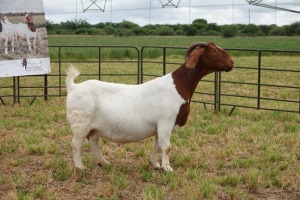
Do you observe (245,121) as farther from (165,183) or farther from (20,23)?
(20,23)

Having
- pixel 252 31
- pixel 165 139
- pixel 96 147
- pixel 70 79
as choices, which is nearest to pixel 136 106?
pixel 165 139

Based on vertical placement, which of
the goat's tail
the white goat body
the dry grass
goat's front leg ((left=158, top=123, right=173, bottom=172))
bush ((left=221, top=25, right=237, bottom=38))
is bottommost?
the dry grass

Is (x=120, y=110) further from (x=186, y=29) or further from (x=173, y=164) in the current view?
(x=186, y=29)

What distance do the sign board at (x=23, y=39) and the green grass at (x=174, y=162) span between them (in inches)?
42.9

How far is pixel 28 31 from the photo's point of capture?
10.9 meters

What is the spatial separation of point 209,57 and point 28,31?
591 centimetres

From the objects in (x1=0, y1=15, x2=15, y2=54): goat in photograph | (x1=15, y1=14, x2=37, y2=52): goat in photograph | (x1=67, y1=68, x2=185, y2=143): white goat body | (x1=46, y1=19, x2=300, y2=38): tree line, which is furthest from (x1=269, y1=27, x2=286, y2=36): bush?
(x1=67, y1=68, x2=185, y2=143): white goat body

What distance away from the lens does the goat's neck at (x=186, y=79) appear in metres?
6.17

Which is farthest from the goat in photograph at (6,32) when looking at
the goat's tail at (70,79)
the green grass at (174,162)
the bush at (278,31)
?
the bush at (278,31)

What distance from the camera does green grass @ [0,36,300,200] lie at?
17.7 ft

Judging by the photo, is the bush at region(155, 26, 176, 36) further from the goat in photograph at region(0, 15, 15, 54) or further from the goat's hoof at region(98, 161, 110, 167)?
the goat's hoof at region(98, 161, 110, 167)

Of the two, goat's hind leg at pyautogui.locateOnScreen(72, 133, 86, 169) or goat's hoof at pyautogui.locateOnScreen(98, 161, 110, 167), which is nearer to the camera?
goat's hind leg at pyautogui.locateOnScreen(72, 133, 86, 169)

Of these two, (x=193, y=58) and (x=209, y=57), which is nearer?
(x=193, y=58)

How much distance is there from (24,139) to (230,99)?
6.01m
